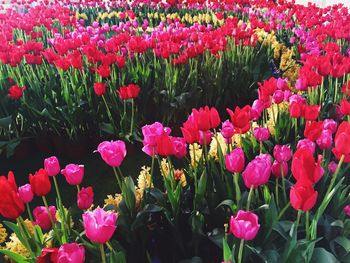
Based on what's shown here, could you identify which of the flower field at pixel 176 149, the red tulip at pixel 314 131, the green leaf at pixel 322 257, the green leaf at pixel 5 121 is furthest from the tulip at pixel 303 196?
the green leaf at pixel 5 121

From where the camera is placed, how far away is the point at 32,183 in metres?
1.39

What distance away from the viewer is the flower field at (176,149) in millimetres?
1409

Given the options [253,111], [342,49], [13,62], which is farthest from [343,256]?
[342,49]

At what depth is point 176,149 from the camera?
1697 mm

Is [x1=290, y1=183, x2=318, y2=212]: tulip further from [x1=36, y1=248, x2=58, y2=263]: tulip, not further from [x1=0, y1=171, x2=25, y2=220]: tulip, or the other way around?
[x1=0, y1=171, x2=25, y2=220]: tulip

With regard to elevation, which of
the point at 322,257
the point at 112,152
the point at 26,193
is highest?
the point at 112,152

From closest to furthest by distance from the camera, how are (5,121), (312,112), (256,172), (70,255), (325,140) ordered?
(70,255) < (256,172) < (325,140) < (312,112) < (5,121)

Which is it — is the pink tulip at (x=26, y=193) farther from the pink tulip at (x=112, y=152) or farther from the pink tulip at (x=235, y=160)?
the pink tulip at (x=235, y=160)

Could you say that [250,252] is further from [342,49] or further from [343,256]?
[342,49]

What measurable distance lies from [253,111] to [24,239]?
1200 mm

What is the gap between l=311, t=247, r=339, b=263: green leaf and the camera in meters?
1.37

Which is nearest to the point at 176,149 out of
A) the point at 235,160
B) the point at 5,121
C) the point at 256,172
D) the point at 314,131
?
the point at 235,160

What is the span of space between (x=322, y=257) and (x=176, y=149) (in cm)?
68

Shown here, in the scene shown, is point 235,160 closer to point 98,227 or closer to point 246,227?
point 246,227
